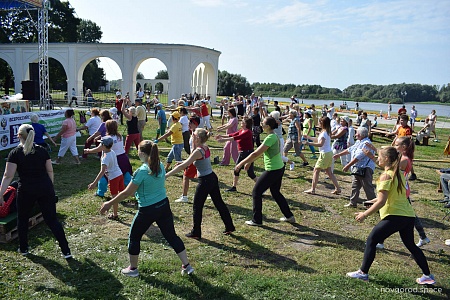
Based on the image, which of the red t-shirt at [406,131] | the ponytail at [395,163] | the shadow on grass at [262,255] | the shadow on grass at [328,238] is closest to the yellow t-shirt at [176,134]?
the shadow on grass at [328,238]

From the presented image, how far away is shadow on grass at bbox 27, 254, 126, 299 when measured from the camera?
397cm

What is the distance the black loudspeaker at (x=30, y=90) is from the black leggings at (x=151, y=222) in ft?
70.2

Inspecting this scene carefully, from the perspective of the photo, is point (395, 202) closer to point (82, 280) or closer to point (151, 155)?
point (151, 155)

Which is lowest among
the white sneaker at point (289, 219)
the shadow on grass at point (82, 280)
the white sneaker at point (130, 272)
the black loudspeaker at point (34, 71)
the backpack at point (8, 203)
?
the shadow on grass at point (82, 280)

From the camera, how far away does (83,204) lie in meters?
6.88

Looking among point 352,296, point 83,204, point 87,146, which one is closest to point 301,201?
point 352,296

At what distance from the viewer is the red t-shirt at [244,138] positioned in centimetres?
754

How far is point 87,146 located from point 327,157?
7.06 m

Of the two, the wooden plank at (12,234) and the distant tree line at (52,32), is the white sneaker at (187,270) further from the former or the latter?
the distant tree line at (52,32)

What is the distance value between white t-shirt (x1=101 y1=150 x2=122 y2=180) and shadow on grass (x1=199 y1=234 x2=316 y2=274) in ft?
6.12

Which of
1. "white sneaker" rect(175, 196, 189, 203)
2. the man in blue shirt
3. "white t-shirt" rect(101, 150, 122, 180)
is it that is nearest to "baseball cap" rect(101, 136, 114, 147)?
"white t-shirt" rect(101, 150, 122, 180)

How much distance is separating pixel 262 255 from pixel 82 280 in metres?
2.36

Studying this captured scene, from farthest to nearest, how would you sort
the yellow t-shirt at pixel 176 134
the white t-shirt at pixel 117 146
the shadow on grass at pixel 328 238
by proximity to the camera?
1. the yellow t-shirt at pixel 176 134
2. the white t-shirt at pixel 117 146
3. the shadow on grass at pixel 328 238

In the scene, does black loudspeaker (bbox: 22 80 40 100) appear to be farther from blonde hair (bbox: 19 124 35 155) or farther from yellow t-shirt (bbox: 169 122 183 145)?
blonde hair (bbox: 19 124 35 155)
